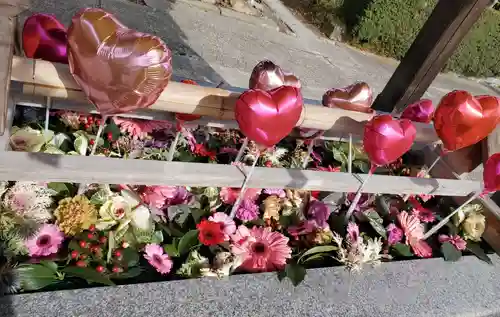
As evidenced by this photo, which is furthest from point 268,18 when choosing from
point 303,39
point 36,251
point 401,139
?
point 36,251

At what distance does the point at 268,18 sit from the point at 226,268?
5469 millimetres

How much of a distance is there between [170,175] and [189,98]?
0.89 feet

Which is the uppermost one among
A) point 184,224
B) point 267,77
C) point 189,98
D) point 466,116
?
point 466,116

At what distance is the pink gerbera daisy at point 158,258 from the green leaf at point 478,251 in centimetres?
149

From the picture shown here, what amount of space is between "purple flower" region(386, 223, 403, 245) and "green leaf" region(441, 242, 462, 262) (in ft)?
0.74

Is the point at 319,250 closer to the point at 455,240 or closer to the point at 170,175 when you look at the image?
the point at 170,175

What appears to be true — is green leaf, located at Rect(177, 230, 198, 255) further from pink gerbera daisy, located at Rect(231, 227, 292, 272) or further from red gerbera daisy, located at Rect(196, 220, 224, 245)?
pink gerbera daisy, located at Rect(231, 227, 292, 272)

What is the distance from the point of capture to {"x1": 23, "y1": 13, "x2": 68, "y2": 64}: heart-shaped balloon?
4.81 ft

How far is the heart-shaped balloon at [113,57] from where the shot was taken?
3.97 feet

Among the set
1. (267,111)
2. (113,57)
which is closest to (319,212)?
(267,111)

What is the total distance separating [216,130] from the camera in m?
2.19

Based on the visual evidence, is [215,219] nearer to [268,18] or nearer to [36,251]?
[36,251]

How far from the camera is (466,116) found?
1.77m

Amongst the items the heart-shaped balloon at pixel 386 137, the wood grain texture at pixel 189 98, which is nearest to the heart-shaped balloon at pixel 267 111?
the wood grain texture at pixel 189 98
